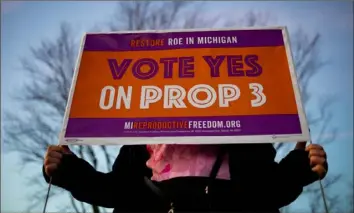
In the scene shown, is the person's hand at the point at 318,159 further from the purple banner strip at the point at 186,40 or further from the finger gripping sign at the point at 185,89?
the purple banner strip at the point at 186,40

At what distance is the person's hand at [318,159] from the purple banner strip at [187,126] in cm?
8

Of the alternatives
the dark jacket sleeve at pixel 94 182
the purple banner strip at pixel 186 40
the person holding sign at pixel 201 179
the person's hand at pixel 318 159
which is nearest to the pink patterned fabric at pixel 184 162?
the person holding sign at pixel 201 179

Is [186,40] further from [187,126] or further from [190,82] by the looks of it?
[187,126]

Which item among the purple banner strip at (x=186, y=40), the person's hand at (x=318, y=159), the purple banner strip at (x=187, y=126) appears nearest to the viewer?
the person's hand at (x=318, y=159)

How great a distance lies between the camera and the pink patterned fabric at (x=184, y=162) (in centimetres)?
130

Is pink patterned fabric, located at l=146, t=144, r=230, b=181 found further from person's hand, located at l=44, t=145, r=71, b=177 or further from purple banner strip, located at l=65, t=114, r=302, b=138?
person's hand, located at l=44, t=145, r=71, b=177

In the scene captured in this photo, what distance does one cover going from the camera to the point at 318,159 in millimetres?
1210

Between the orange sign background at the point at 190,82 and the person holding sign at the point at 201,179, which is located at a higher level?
the orange sign background at the point at 190,82

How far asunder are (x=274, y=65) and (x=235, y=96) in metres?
0.25

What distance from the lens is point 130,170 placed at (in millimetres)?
1464

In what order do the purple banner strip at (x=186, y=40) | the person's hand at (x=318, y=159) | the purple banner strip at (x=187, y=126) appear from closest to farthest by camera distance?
the person's hand at (x=318, y=159)
the purple banner strip at (x=187, y=126)
the purple banner strip at (x=186, y=40)

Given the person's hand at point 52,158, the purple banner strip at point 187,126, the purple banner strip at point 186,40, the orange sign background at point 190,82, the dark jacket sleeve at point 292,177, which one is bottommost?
the dark jacket sleeve at point 292,177

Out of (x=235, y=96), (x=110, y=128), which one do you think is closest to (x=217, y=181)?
(x=235, y=96)

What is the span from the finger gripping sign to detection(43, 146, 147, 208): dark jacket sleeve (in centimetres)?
11
